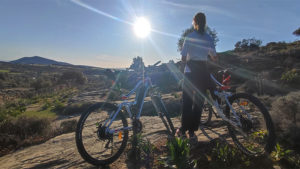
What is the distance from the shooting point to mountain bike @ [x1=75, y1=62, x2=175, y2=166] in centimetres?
270

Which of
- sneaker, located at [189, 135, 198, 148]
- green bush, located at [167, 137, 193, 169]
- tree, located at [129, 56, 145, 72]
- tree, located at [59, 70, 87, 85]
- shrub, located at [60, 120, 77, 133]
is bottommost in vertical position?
shrub, located at [60, 120, 77, 133]

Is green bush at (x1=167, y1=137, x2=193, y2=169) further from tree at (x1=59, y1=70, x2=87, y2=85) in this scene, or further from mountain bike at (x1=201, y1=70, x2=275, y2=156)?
tree at (x1=59, y1=70, x2=87, y2=85)

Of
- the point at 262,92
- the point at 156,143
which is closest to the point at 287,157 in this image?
the point at 156,143

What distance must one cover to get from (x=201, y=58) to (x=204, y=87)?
1.82 ft

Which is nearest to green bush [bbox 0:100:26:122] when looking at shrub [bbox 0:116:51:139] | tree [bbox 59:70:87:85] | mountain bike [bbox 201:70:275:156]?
shrub [bbox 0:116:51:139]

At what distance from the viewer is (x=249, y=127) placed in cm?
Answer: 282

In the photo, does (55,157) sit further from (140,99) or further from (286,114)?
(286,114)

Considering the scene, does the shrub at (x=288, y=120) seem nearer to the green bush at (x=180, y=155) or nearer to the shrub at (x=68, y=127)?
the green bush at (x=180, y=155)

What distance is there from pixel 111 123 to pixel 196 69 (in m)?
1.84

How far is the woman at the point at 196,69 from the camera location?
332 centimetres

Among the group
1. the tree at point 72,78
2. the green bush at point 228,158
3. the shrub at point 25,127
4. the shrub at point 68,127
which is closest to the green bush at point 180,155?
the green bush at point 228,158

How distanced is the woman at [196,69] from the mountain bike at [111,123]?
661mm

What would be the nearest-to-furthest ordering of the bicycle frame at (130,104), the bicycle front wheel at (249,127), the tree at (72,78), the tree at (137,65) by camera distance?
the bicycle front wheel at (249,127)
the bicycle frame at (130,104)
the tree at (137,65)
the tree at (72,78)

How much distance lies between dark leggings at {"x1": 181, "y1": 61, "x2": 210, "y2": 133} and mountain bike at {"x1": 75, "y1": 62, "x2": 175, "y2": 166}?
1.92ft
